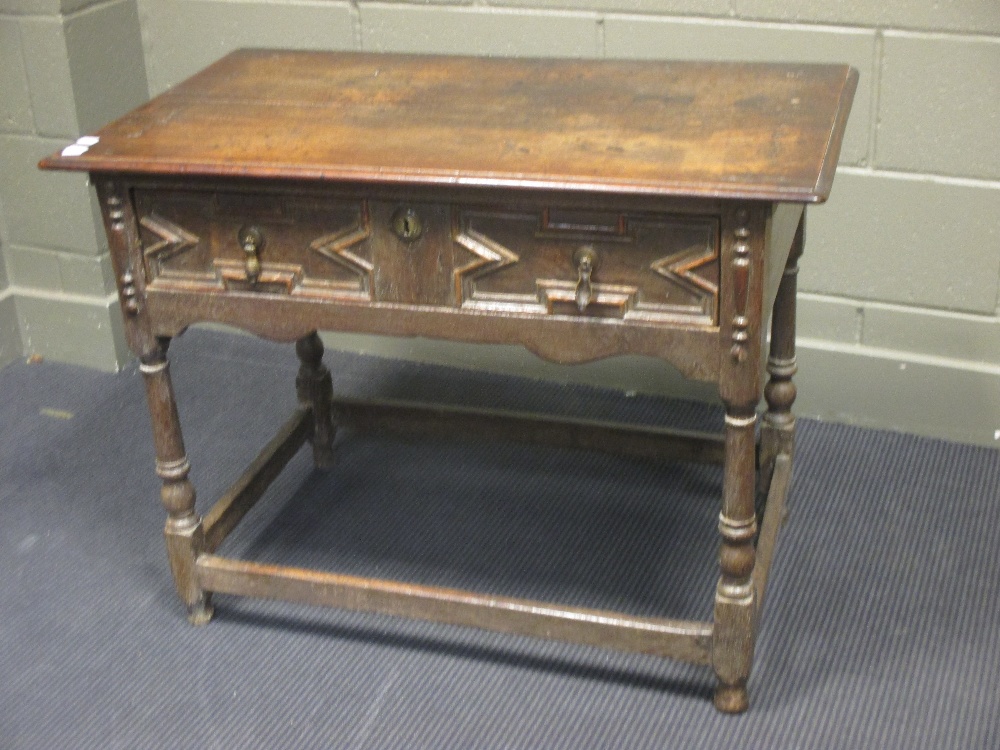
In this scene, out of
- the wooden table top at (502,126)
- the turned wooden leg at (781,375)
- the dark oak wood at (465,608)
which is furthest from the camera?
the turned wooden leg at (781,375)

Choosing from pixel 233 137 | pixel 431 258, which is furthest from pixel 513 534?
pixel 233 137

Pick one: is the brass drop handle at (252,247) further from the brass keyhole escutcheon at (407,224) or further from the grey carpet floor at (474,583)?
the grey carpet floor at (474,583)

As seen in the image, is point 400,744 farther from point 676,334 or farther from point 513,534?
point 676,334

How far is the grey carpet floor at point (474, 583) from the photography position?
81.9 inches

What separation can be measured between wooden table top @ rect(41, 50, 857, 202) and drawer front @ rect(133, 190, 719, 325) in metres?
0.07

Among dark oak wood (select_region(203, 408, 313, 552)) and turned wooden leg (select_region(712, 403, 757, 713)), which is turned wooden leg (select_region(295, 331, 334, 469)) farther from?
turned wooden leg (select_region(712, 403, 757, 713))

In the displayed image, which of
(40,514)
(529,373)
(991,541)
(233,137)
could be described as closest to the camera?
(233,137)

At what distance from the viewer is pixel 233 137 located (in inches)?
76.9

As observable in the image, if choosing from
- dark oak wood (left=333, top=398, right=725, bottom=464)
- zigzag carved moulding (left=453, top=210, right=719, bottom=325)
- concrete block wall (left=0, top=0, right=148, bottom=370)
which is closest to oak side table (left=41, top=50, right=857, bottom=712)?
zigzag carved moulding (left=453, top=210, right=719, bottom=325)

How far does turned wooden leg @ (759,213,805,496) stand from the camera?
2332 millimetres

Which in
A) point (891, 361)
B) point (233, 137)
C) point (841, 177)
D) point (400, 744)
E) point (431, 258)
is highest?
point (233, 137)

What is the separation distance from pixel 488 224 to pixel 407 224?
115 millimetres

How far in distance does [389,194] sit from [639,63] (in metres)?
0.62

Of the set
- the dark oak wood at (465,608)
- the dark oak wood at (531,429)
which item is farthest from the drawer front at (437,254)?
the dark oak wood at (531,429)
